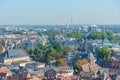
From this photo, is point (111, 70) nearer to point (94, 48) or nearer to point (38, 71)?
point (38, 71)

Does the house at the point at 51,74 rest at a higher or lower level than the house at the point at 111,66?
higher

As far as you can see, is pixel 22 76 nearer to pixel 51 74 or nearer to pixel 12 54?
pixel 51 74

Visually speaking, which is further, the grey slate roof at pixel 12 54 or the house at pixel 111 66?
the grey slate roof at pixel 12 54

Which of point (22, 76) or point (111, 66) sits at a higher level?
point (22, 76)

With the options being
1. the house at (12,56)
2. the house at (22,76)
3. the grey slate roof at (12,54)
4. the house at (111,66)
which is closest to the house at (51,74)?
the house at (22,76)

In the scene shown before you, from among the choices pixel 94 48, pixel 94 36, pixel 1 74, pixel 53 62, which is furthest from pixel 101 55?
pixel 94 36

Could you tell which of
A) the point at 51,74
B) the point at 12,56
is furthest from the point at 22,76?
the point at 12,56

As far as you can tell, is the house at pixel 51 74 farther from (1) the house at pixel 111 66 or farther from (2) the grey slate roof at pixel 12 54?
(2) the grey slate roof at pixel 12 54

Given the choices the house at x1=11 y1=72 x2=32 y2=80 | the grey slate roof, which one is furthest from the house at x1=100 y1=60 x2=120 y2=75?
the grey slate roof
